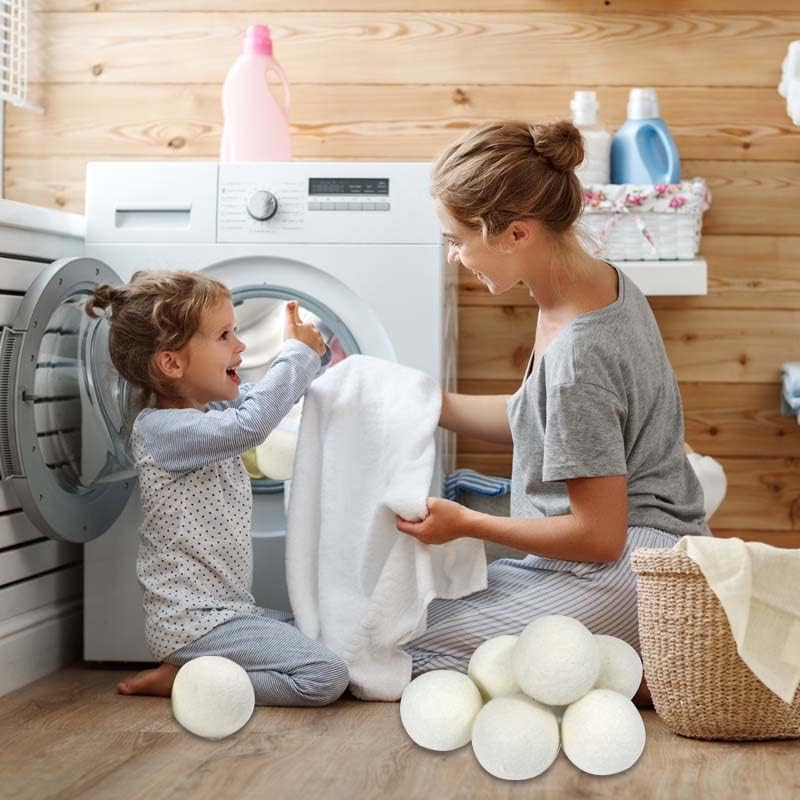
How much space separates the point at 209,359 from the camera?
72.9 inches

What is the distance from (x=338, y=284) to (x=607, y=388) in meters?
0.56

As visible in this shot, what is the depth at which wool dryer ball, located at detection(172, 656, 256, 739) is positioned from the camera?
1.54 meters

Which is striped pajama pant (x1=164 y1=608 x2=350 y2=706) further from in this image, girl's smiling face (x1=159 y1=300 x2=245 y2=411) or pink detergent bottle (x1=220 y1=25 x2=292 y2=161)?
pink detergent bottle (x1=220 y1=25 x2=292 y2=161)

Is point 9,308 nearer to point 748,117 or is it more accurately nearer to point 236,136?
point 236,136

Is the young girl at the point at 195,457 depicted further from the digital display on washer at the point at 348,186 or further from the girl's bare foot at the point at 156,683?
the digital display on washer at the point at 348,186

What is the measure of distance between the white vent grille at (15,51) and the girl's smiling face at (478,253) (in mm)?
1246

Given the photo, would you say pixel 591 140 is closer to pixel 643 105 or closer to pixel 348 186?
A: pixel 643 105

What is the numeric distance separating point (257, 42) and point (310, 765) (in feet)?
4.92

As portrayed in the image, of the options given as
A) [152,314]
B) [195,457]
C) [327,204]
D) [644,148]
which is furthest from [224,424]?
[644,148]

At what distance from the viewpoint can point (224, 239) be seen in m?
2.02

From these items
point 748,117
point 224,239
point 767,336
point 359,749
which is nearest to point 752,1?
point 748,117

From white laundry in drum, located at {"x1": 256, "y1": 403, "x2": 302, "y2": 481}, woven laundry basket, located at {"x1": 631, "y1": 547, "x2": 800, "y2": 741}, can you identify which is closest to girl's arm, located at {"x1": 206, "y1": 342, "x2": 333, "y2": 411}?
white laundry in drum, located at {"x1": 256, "y1": 403, "x2": 302, "y2": 481}

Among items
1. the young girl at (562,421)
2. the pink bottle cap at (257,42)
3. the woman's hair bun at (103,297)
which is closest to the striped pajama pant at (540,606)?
the young girl at (562,421)

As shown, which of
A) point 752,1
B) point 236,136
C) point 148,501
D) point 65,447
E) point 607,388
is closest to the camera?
point 607,388
